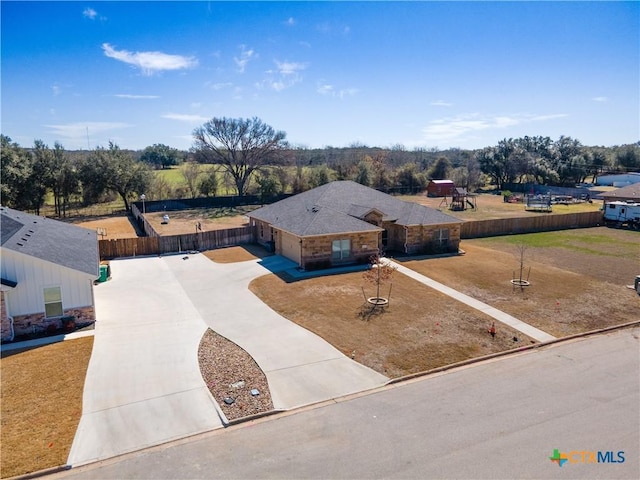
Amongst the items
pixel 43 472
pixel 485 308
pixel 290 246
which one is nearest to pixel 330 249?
pixel 290 246

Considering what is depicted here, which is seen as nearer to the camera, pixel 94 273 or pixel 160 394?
pixel 160 394

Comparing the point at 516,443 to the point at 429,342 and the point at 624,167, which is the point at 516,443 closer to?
the point at 429,342

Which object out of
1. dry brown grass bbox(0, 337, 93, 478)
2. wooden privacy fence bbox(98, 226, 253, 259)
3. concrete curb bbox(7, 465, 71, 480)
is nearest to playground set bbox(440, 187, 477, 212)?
wooden privacy fence bbox(98, 226, 253, 259)

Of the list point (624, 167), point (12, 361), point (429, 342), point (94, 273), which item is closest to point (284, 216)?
point (94, 273)

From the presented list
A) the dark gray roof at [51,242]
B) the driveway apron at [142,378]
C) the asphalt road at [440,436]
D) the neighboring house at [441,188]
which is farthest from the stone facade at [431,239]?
the neighboring house at [441,188]

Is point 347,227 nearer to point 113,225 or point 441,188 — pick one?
point 113,225

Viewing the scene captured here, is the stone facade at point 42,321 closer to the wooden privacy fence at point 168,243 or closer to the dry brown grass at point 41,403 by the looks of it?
the dry brown grass at point 41,403
